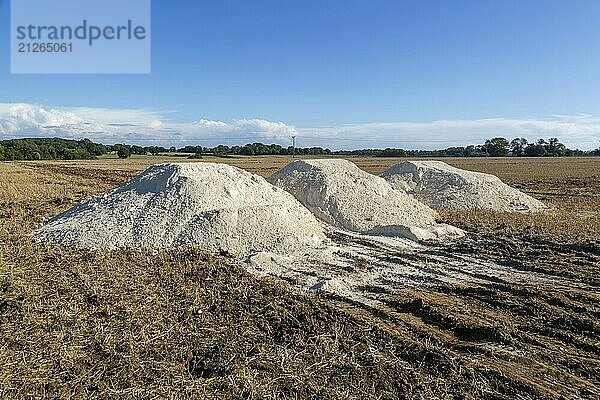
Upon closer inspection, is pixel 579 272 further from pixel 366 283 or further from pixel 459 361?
pixel 459 361

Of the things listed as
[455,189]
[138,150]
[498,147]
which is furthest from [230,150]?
[455,189]

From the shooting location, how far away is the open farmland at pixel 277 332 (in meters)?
4.35

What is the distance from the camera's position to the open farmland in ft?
14.3

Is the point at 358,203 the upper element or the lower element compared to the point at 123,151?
lower

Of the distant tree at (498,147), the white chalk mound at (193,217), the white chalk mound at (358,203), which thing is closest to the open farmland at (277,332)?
the white chalk mound at (193,217)

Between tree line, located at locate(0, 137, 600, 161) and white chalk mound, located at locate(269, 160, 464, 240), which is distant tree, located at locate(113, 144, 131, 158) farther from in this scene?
white chalk mound, located at locate(269, 160, 464, 240)

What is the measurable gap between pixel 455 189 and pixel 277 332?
13.7m

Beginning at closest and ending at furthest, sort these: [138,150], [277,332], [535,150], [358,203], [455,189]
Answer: [277,332]
[358,203]
[455,189]
[138,150]
[535,150]

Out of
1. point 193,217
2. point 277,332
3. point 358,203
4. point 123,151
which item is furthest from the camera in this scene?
point 123,151

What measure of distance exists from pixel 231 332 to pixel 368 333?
1.63m

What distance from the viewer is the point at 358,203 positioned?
13.3m

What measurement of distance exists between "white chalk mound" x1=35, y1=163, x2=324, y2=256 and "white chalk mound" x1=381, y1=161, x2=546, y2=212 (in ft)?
23.7

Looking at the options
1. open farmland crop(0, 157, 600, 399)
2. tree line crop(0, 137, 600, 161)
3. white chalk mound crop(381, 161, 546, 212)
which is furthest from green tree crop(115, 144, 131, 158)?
open farmland crop(0, 157, 600, 399)

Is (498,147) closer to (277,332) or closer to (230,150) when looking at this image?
(230,150)
